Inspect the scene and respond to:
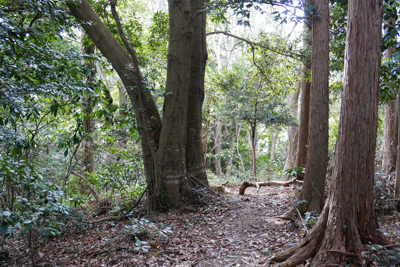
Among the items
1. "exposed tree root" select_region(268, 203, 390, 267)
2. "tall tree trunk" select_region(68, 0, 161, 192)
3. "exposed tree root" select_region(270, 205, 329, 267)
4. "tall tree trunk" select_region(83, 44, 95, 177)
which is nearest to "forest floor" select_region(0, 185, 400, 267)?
"exposed tree root" select_region(268, 203, 390, 267)

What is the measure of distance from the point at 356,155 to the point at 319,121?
1.87 meters

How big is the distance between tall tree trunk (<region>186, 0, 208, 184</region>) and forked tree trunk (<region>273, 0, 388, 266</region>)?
3.79 meters

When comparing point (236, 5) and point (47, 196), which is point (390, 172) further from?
point (47, 196)

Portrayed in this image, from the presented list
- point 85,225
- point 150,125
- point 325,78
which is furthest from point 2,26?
point 325,78

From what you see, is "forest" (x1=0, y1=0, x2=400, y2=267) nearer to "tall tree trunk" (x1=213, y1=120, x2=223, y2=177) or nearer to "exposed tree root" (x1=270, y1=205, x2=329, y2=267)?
"exposed tree root" (x1=270, y1=205, x2=329, y2=267)

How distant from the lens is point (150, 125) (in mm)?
5320

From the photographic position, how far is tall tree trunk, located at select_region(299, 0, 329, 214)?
4402 millimetres

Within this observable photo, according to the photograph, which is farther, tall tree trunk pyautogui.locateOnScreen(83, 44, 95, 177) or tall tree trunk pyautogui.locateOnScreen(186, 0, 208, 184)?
tall tree trunk pyautogui.locateOnScreen(186, 0, 208, 184)

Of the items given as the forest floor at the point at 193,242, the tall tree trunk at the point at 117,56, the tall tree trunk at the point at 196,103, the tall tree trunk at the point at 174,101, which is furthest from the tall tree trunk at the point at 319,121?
the tall tree trunk at the point at 117,56

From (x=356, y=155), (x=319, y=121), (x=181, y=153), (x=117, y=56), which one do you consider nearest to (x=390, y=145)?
(x=319, y=121)

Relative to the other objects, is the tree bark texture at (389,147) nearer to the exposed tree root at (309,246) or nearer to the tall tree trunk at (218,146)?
the exposed tree root at (309,246)

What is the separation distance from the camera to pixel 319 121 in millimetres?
4449

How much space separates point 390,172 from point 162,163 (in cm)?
450

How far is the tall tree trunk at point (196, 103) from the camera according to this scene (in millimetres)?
6324
